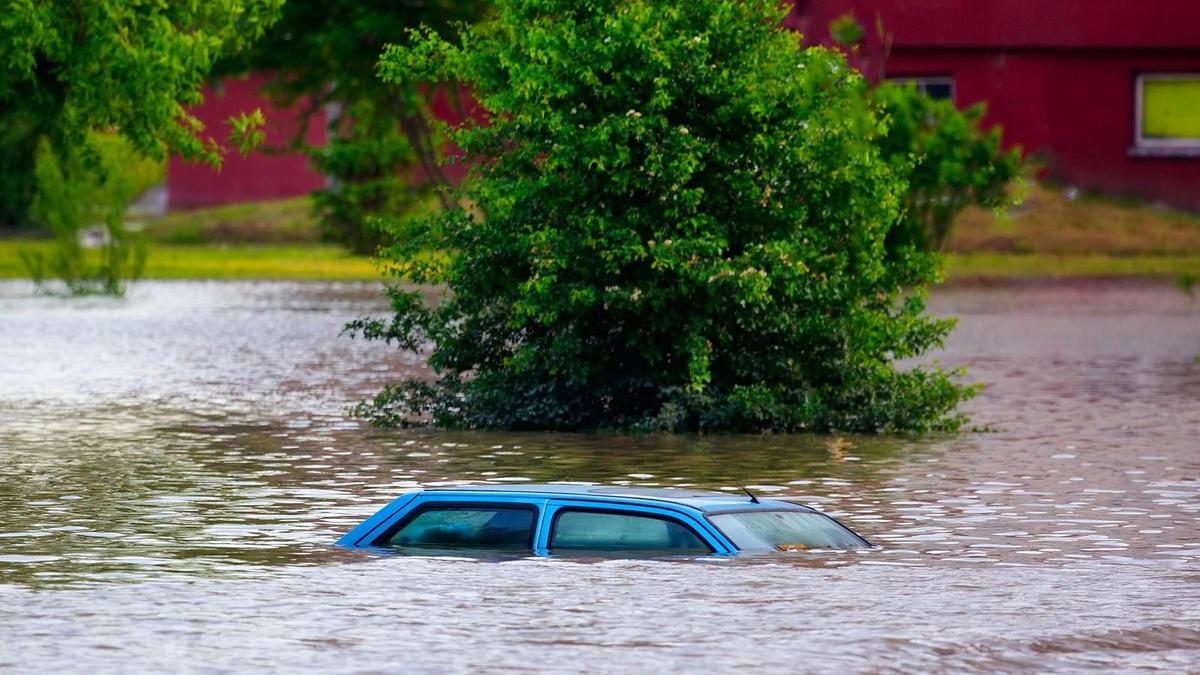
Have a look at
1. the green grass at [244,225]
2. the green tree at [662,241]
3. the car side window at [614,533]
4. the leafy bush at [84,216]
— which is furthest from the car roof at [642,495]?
the green grass at [244,225]

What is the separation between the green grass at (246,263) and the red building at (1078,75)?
11.2 meters

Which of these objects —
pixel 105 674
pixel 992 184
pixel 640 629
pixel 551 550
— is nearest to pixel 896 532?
pixel 551 550

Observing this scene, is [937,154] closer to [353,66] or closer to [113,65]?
[353,66]

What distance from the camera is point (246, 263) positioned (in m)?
57.2

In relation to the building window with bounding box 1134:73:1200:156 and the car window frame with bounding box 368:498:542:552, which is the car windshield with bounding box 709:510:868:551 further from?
the building window with bounding box 1134:73:1200:156

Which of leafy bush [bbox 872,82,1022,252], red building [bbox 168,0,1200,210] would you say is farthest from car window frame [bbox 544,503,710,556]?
red building [bbox 168,0,1200,210]

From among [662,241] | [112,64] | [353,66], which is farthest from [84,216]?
[662,241]

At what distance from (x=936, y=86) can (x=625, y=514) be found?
41.8 m

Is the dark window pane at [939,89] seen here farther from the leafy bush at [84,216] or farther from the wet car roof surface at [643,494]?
the wet car roof surface at [643,494]

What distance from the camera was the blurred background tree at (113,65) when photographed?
982 inches

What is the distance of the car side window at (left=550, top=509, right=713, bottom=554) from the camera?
13320 mm

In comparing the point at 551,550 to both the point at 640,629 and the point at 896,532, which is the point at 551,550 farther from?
the point at 896,532

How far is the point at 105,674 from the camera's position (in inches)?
420

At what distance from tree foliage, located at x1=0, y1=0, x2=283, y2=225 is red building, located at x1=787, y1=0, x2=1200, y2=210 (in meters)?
27.8
